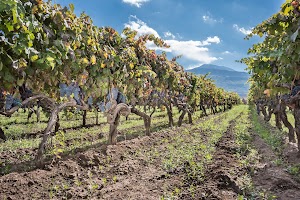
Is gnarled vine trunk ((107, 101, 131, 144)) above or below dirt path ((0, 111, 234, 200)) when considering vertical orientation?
above

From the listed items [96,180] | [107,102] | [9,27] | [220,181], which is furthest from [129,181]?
[9,27]

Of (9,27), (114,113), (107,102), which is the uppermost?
(9,27)

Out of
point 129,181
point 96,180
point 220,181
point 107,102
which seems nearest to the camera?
point 220,181

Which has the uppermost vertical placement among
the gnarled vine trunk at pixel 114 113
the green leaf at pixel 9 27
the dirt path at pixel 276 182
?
the green leaf at pixel 9 27

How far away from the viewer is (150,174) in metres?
6.95

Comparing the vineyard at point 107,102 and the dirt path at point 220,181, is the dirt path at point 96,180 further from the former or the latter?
the dirt path at point 220,181

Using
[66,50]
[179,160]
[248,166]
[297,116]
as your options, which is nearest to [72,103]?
[66,50]

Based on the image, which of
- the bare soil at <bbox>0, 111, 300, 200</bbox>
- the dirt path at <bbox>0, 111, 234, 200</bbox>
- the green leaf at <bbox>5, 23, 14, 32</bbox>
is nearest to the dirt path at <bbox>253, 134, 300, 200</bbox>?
the bare soil at <bbox>0, 111, 300, 200</bbox>

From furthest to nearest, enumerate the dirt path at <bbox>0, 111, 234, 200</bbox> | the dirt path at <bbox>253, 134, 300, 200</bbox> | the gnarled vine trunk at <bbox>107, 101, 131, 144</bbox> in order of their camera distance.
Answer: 1. the gnarled vine trunk at <bbox>107, 101, 131, 144</bbox>
2. the dirt path at <bbox>253, 134, 300, 200</bbox>
3. the dirt path at <bbox>0, 111, 234, 200</bbox>

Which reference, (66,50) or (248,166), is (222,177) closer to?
(248,166)

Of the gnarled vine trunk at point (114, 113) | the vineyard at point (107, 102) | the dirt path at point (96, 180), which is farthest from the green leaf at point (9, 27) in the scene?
the gnarled vine trunk at point (114, 113)

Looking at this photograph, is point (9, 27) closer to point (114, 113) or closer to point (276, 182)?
point (114, 113)

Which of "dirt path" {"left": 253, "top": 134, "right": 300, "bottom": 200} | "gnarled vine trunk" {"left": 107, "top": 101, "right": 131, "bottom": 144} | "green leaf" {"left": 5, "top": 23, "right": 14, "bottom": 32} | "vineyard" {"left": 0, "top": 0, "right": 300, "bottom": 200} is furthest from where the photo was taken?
"gnarled vine trunk" {"left": 107, "top": 101, "right": 131, "bottom": 144}

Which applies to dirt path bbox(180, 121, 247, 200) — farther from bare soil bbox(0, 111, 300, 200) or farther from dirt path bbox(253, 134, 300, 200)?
dirt path bbox(253, 134, 300, 200)
